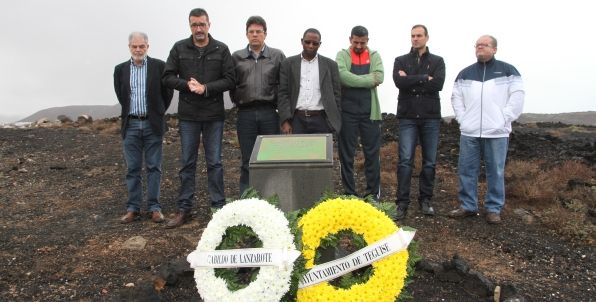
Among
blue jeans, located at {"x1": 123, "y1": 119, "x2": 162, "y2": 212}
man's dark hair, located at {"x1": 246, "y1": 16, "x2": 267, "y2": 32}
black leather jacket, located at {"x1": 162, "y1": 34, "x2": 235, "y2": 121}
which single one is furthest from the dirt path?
man's dark hair, located at {"x1": 246, "y1": 16, "x2": 267, "y2": 32}

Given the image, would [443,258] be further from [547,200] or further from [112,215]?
[112,215]

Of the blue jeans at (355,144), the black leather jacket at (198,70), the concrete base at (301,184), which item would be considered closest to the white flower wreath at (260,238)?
the concrete base at (301,184)

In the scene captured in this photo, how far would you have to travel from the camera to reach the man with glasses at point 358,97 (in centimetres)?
707

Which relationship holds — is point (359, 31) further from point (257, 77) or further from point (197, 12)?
point (197, 12)

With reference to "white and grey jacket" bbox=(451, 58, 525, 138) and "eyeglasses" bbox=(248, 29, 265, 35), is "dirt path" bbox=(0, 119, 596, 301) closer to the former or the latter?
"white and grey jacket" bbox=(451, 58, 525, 138)

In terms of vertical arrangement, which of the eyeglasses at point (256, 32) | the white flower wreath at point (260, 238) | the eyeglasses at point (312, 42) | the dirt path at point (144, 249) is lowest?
the dirt path at point (144, 249)

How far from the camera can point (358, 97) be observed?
23.5 ft

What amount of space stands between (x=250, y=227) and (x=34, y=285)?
2.65m

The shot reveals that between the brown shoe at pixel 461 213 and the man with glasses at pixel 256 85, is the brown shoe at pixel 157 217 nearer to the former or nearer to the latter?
the man with glasses at pixel 256 85

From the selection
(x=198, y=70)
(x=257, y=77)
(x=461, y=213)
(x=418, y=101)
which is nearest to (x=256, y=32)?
(x=257, y=77)

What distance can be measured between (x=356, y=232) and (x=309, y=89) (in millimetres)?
2704

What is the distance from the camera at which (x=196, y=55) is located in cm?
680

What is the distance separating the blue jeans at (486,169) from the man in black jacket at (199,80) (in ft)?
11.3

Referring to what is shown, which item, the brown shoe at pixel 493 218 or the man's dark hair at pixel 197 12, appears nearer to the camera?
the man's dark hair at pixel 197 12
